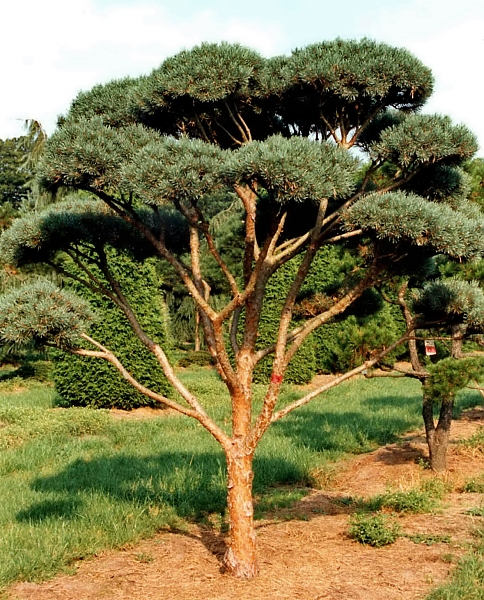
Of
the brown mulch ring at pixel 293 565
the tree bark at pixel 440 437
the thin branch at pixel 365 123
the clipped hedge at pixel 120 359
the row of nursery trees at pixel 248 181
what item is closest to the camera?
the row of nursery trees at pixel 248 181

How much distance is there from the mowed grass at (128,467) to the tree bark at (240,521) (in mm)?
1104

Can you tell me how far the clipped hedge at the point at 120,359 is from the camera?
12289 millimetres

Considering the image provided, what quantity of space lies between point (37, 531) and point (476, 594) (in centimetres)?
332

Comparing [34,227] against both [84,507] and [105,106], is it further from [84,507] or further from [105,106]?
[84,507]

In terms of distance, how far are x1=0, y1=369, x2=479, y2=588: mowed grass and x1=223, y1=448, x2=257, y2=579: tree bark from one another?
1104 mm

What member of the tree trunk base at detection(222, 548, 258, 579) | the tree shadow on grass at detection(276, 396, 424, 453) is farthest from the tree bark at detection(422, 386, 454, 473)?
the tree trunk base at detection(222, 548, 258, 579)

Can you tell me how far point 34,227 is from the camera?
511 cm

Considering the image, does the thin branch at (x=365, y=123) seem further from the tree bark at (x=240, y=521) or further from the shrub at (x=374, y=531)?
the shrub at (x=374, y=531)

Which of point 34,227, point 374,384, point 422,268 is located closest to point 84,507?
point 34,227

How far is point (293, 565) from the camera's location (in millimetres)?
4902

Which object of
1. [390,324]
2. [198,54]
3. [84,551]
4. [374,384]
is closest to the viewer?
[198,54]

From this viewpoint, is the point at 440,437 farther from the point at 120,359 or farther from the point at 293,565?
the point at 120,359

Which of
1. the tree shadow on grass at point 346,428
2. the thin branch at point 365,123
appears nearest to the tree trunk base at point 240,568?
the thin branch at point 365,123

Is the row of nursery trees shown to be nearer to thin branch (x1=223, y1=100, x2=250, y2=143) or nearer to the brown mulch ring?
thin branch (x1=223, y1=100, x2=250, y2=143)
